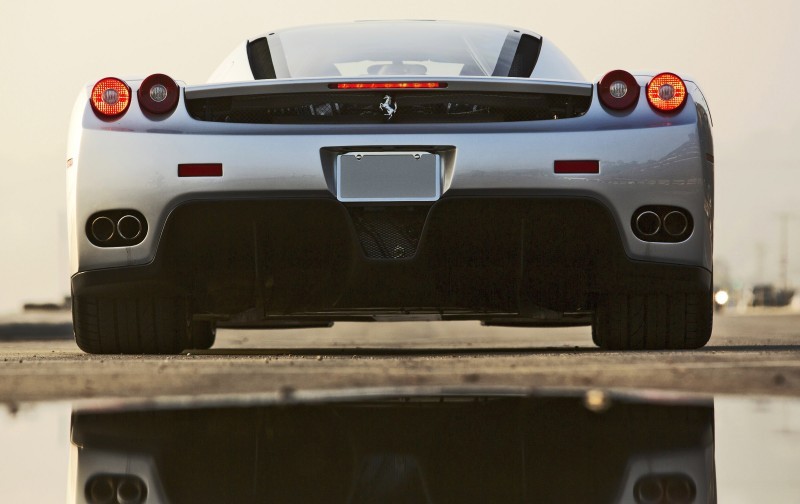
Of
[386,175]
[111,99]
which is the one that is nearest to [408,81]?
[386,175]

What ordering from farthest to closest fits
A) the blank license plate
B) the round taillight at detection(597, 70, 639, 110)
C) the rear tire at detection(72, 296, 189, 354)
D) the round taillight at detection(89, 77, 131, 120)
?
the rear tire at detection(72, 296, 189, 354) → the round taillight at detection(89, 77, 131, 120) → the round taillight at detection(597, 70, 639, 110) → the blank license plate

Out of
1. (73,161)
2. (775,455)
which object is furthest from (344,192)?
(775,455)

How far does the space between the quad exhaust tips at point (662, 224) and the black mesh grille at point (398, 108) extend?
50 cm

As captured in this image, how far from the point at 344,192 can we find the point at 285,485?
2905 millimetres

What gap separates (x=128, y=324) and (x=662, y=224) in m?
2.35

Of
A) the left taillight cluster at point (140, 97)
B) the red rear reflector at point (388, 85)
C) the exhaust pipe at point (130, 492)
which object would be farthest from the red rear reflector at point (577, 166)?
the exhaust pipe at point (130, 492)

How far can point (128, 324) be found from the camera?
5469mm

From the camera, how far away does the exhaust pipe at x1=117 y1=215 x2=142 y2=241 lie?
5.13 meters

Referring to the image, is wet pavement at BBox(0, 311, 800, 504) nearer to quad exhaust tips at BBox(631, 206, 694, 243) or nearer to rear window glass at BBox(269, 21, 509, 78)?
quad exhaust tips at BBox(631, 206, 694, 243)

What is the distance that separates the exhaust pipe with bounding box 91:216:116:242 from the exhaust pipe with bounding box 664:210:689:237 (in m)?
2.32

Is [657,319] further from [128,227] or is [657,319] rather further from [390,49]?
[128,227]

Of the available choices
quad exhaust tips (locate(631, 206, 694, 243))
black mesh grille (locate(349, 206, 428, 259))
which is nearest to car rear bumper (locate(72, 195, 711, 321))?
black mesh grille (locate(349, 206, 428, 259))

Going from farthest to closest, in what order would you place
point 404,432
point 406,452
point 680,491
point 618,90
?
point 618,90 → point 404,432 → point 406,452 → point 680,491

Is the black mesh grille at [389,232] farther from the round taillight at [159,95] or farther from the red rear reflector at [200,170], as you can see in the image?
the round taillight at [159,95]
